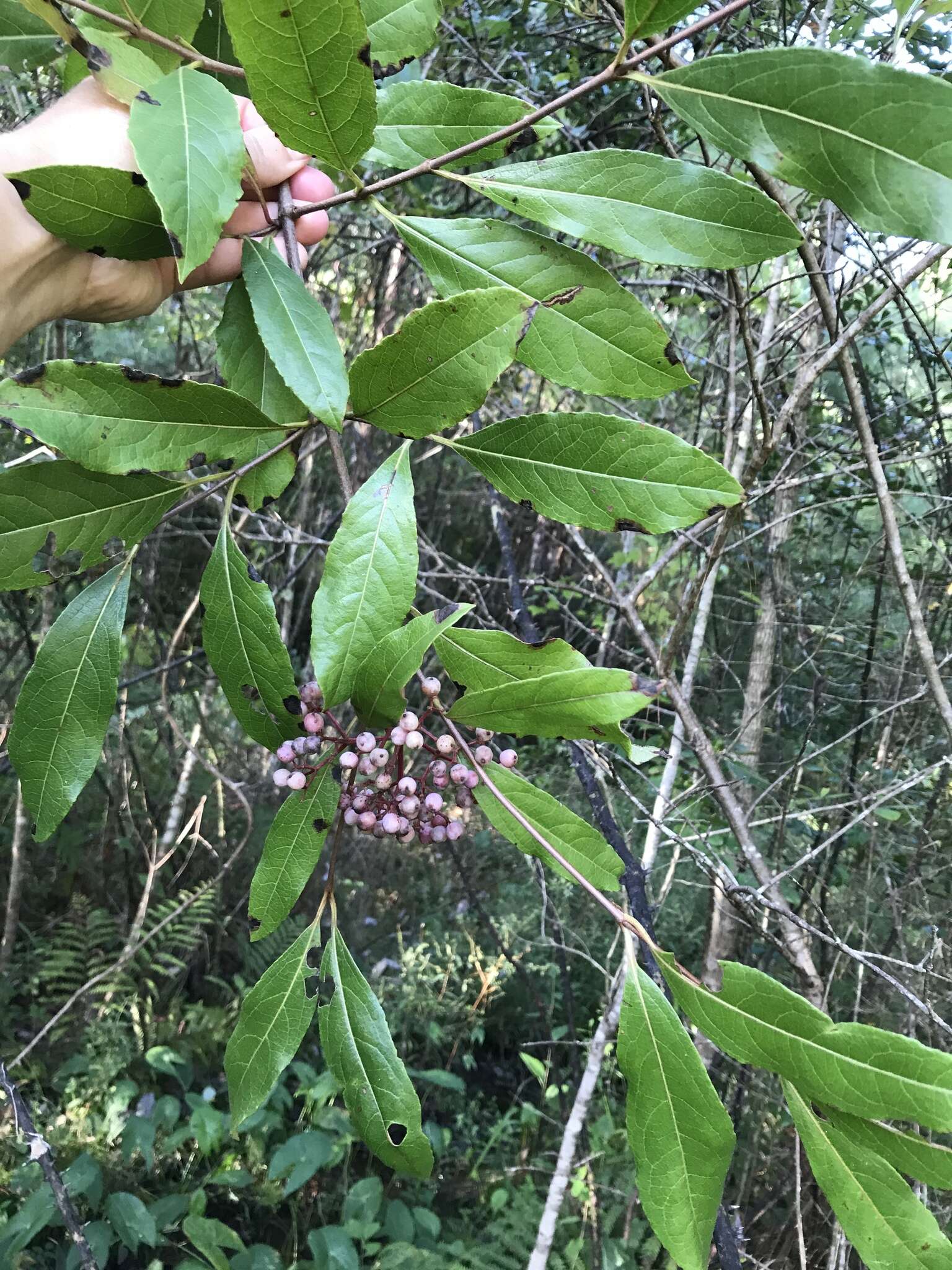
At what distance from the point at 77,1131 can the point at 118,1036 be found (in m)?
0.25

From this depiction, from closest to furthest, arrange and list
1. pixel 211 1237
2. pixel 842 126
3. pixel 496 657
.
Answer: pixel 842 126 → pixel 496 657 → pixel 211 1237

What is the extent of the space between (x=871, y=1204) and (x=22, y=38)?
0.87 metres

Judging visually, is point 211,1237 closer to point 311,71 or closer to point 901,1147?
point 901,1147

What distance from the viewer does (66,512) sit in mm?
455

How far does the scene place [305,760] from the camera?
494 mm

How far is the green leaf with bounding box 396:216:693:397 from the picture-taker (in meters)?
0.45

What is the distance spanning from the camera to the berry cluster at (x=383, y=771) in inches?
18.0

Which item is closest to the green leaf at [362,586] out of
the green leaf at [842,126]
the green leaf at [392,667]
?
the green leaf at [392,667]

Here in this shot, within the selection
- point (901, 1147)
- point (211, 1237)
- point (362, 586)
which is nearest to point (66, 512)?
point (362, 586)

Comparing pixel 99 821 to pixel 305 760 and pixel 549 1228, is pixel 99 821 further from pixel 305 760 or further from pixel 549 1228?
pixel 305 760

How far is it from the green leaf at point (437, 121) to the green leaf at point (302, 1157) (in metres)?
1.97

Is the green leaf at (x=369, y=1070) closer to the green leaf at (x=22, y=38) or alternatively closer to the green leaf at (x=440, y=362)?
the green leaf at (x=440, y=362)

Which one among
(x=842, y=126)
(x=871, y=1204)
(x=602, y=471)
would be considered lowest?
(x=871, y=1204)

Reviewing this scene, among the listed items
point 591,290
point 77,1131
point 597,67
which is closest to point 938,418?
point 591,290
